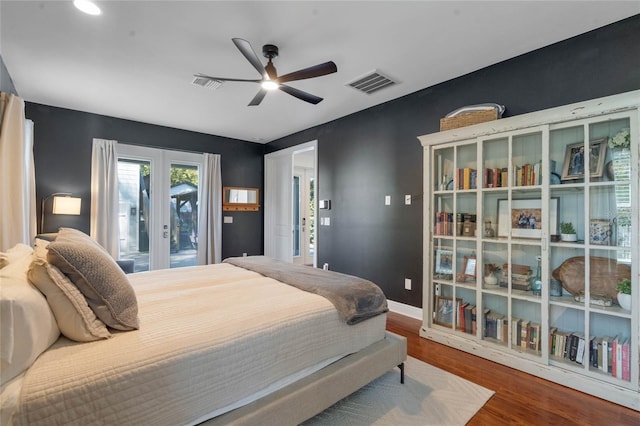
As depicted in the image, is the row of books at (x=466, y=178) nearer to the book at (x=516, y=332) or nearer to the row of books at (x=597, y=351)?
the book at (x=516, y=332)

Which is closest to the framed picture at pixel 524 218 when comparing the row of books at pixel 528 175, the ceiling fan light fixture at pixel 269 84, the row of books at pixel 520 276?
the row of books at pixel 528 175

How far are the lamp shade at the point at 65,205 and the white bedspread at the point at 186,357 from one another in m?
2.51

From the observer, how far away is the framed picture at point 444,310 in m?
2.92

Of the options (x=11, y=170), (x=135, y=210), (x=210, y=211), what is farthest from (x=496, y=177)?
(x=135, y=210)

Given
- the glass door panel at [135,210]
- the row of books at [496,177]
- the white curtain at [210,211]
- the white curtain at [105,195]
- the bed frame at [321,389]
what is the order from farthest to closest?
the white curtain at [210,211] → the glass door panel at [135,210] → the white curtain at [105,195] → the row of books at [496,177] → the bed frame at [321,389]

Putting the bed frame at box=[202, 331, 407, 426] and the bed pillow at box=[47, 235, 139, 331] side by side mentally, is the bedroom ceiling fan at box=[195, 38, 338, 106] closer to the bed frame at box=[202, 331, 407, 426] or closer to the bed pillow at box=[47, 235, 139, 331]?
the bed pillow at box=[47, 235, 139, 331]

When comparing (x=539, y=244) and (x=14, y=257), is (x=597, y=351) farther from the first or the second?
(x=14, y=257)

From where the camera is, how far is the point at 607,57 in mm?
2266

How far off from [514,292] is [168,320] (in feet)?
8.75

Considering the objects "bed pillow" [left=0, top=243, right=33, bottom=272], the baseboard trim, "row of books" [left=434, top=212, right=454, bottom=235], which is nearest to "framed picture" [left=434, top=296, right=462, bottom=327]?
the baseboard trim

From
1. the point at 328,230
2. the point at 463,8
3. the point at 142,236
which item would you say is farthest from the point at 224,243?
the point at 463,8

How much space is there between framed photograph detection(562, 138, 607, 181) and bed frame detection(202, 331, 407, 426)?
185 cm

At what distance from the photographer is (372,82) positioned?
3213 mm

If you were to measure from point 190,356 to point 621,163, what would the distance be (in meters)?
2.98
